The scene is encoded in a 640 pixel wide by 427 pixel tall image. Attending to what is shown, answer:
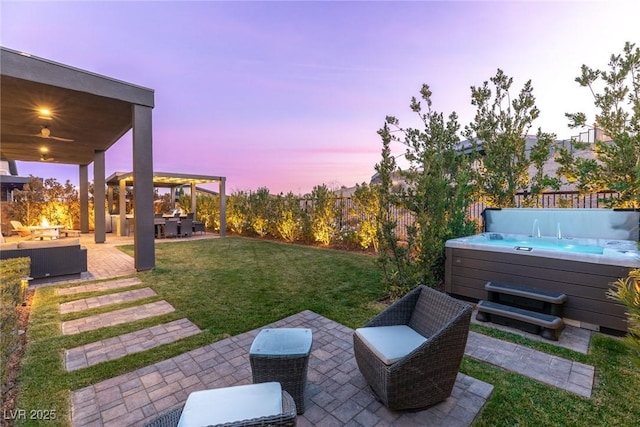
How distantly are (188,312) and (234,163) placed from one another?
1603 centimetres

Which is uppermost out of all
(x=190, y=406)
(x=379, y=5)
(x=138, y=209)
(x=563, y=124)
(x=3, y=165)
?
(x=379, y=5)

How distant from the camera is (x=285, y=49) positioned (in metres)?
9.75

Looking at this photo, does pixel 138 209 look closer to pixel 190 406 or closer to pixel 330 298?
pixel 330 298

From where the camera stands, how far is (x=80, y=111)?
6797 millimetres

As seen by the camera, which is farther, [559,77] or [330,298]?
[559,77]

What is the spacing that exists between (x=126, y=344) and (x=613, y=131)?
8392mm

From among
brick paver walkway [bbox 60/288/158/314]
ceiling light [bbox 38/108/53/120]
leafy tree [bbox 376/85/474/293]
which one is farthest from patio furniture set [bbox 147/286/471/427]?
ceiling light [bbox 38/108/53/120]

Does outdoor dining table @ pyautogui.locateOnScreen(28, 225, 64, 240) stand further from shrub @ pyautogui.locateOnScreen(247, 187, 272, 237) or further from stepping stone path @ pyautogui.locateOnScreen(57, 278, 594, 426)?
stepping stone path @ pyautogui.locateOnScreen(57, 278, 594, 426)

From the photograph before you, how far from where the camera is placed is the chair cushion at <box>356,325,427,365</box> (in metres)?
2.18

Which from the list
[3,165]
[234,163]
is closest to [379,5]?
[234,163]

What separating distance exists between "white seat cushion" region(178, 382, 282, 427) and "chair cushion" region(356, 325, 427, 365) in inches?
36.0

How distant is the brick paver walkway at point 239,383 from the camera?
2.10 m

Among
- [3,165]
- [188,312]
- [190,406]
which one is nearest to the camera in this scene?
[190,406]

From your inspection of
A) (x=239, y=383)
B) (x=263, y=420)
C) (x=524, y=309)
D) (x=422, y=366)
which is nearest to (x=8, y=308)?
(x=239, y=383)
